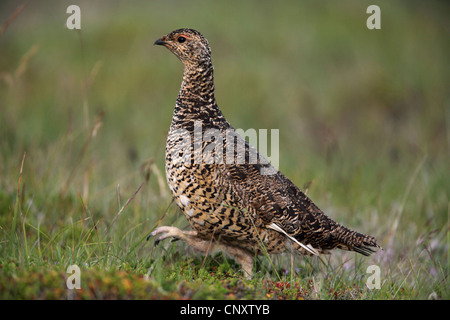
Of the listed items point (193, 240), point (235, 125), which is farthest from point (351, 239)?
point (235, 125)

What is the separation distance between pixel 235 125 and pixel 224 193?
5138 millimetres

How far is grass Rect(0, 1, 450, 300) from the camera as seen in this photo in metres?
3.61

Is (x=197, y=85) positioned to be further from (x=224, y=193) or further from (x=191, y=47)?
(x=224, y=193)

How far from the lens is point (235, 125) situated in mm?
8812

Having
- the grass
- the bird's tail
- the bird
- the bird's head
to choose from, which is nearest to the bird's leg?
the bird

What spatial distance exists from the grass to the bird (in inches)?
8.3

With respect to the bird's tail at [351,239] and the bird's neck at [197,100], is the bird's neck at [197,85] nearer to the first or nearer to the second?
the bird's neck at [197,100]

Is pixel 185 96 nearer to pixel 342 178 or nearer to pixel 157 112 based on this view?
pixel 342 178

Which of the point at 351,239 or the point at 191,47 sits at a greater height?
the point at 191,47

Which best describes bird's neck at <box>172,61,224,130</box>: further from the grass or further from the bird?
the grass

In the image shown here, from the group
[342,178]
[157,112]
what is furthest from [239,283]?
[157,112]

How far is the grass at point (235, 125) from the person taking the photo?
3605 mm

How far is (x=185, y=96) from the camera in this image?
4105 mm
